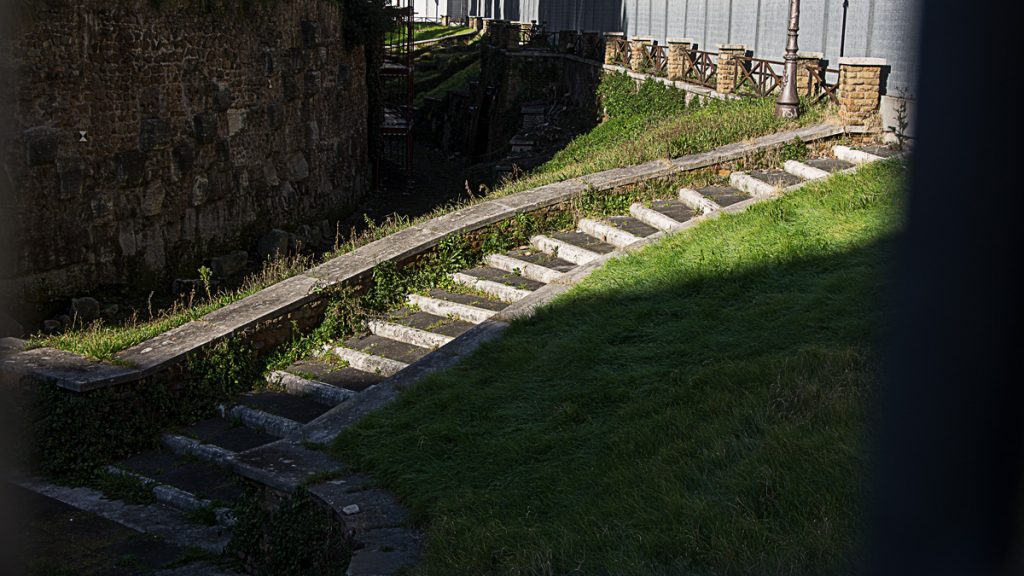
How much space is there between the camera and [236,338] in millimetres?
9094

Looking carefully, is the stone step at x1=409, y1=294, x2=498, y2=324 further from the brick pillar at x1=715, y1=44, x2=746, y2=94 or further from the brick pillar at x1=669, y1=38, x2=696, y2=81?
the brick pillar at x1=669, y1=38, x2=696, y2=81

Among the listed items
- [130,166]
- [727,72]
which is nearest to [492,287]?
[130,166]

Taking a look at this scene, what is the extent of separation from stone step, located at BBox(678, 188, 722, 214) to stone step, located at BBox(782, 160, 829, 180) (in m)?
1.06

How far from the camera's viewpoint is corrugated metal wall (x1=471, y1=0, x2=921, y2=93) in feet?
54.7

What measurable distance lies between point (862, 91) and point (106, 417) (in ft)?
28.0

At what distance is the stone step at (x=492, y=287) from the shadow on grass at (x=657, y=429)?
922 millimetres

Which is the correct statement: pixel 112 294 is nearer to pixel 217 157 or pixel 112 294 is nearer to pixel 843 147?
pixel 217 157

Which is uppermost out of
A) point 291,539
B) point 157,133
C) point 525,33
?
point 525,33

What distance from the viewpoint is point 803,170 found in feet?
36.7

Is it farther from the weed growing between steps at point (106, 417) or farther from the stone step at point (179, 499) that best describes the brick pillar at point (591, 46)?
the stone step at point (179, 499)

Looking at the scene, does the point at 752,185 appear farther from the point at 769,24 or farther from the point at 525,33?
the point at 525,33

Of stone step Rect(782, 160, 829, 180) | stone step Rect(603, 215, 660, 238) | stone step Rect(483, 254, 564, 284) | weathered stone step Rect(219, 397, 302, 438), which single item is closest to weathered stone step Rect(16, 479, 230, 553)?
weathered stone step Rect(219, 397, 302, 438)

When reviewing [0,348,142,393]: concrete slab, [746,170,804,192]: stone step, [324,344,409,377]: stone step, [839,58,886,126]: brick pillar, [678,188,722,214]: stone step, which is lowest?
[324,344,409,377]: stone step

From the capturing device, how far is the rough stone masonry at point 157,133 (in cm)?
1100
